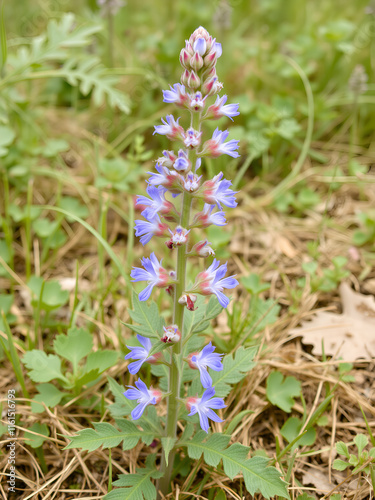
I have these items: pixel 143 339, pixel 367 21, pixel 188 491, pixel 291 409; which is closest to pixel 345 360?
pixel 291 409

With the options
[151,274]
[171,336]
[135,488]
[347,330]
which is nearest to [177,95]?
[151,274]

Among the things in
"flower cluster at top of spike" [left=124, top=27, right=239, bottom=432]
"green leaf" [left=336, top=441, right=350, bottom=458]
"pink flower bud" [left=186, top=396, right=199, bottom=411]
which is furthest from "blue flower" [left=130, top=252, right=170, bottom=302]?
"green leaf" [left=336, top=441, right=350, bottom=458]

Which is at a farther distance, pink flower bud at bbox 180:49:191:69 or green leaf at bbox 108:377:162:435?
green leaf at bbox 108:377:162:435

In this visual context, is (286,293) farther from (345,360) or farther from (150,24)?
(150,24)

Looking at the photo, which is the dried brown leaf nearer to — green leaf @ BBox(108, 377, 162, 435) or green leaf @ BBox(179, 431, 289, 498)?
green leaf @ BBox(179, 431, 289, 498)

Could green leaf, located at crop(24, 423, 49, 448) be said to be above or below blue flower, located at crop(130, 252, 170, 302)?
below

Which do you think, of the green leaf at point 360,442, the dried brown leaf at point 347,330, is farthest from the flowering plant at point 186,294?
the dried brown leaf at point 347,330

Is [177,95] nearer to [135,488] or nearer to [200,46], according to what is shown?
[200,46]
